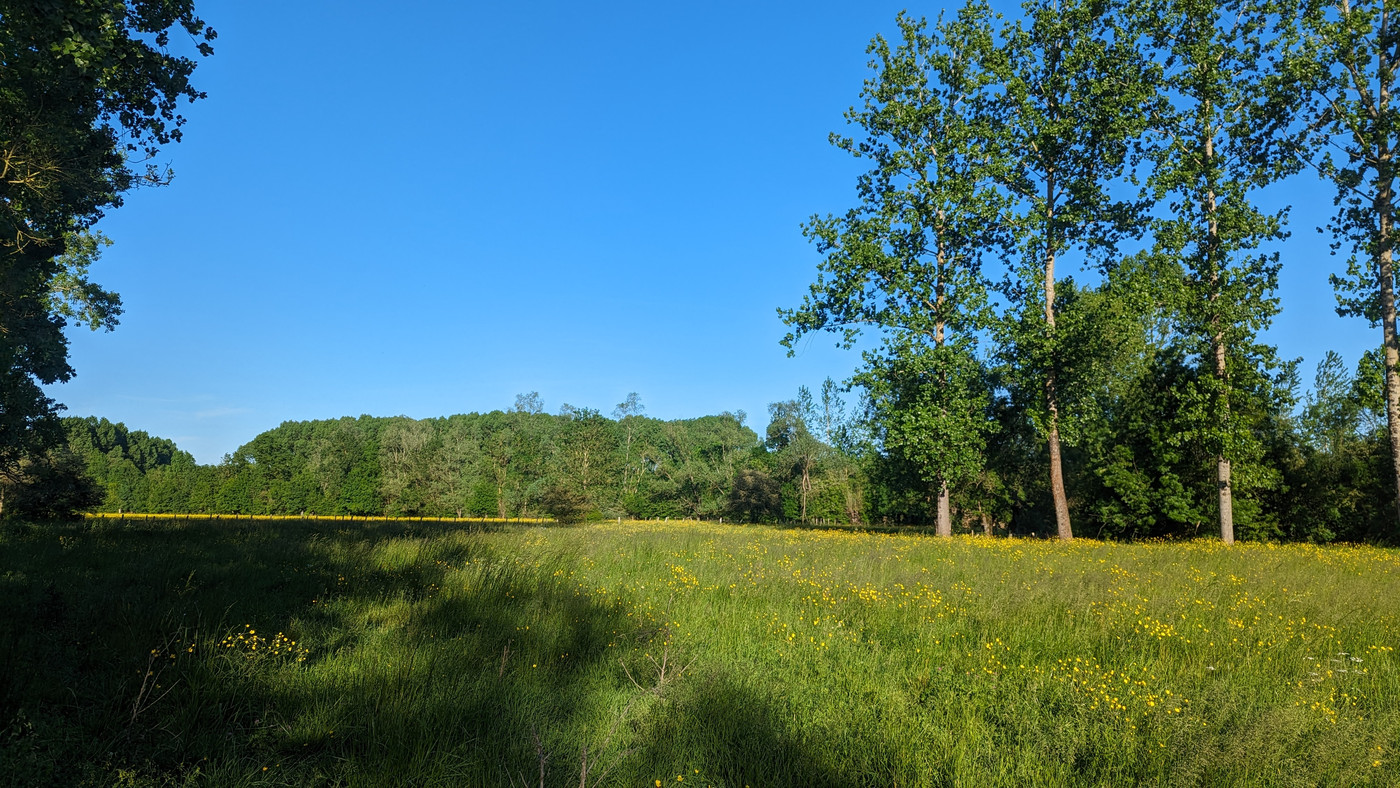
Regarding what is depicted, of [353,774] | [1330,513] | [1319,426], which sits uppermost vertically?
[1319,426]

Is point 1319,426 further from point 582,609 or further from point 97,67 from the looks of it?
point 97,67

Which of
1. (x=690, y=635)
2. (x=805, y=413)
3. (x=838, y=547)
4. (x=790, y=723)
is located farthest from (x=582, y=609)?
(x=805, y=413)

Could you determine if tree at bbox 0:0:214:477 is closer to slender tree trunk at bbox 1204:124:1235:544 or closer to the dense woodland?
the dense woodland

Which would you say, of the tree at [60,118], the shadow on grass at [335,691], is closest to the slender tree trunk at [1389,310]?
the shadow on grass at [335,691]

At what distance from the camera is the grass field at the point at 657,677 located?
367cm

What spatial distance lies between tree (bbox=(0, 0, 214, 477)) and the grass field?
5983 mm

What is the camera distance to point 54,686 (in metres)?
4.19

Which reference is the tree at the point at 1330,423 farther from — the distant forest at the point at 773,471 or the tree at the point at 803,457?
the tree at the point at 803,457

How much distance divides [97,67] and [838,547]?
46.7 feet

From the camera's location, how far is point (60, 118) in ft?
33.5

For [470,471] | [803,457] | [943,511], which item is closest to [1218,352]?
[943,511]

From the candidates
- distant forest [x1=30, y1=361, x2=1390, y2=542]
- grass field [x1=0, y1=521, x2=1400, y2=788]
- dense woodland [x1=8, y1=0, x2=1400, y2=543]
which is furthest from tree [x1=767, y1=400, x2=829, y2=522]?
grass field [x1=0, y1=521, x2=1400, y2=788]

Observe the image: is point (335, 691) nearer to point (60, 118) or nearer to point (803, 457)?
point (60, 118)

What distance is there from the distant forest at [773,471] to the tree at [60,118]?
525 cm
